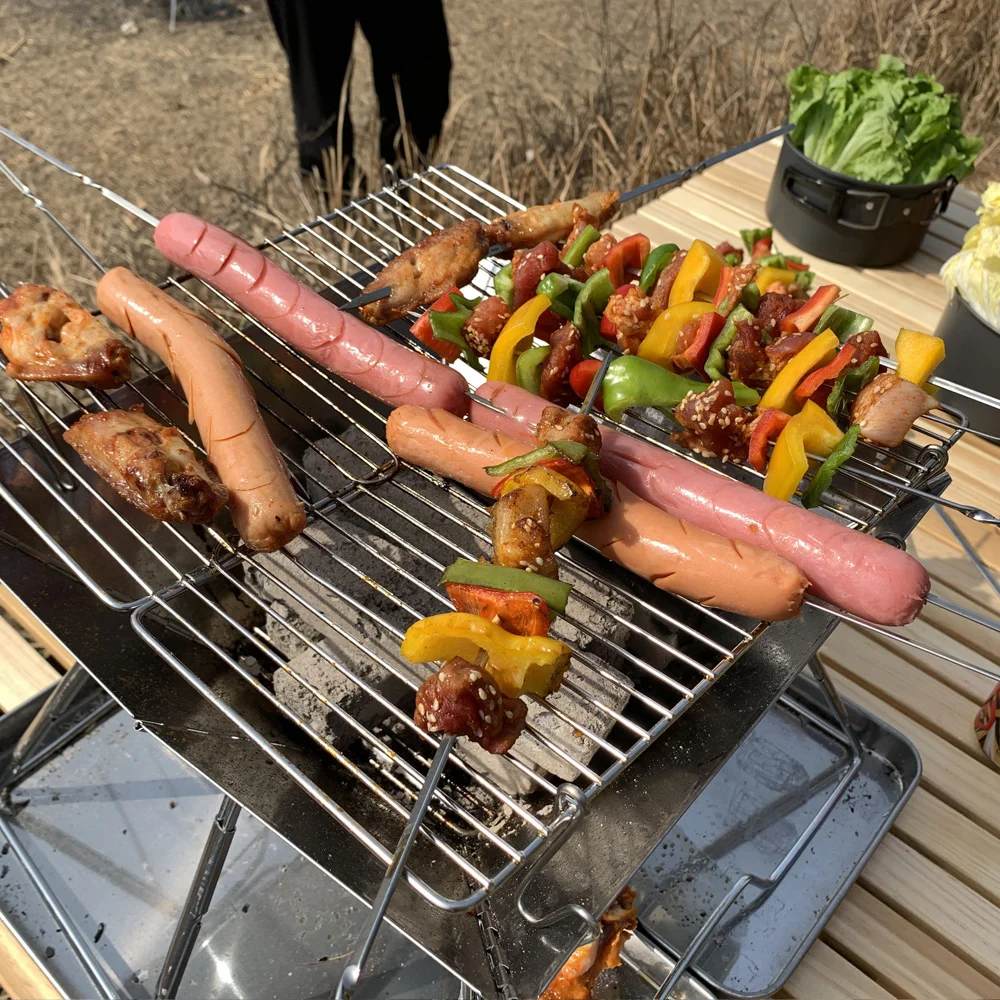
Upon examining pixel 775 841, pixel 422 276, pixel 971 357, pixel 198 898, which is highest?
pixel 422 276

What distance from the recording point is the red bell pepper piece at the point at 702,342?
10.1 feet

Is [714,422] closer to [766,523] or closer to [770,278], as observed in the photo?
[766,523]

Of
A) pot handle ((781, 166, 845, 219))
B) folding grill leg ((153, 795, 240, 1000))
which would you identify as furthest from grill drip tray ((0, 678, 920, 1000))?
pot handle ((781, 166, 845, 219))

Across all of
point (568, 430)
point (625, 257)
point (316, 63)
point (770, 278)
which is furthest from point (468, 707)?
point (316, 63)

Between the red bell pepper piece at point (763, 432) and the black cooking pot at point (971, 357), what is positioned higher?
the red bell pepper piece at point (763, 432)

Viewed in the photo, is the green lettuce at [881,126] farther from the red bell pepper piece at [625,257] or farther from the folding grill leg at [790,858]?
the folding grill leg at [790,858]

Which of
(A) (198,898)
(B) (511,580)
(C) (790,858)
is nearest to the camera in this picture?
(B) (511,580)

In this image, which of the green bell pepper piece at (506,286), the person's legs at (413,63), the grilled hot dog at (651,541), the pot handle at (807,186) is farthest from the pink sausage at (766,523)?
the person's legs at (413,63)

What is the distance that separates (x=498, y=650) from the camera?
200 cm

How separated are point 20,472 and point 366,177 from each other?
4.72 m

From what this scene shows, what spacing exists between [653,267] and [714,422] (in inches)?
34.9

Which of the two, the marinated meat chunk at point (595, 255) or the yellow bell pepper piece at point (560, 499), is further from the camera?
the marinated meat chunk at point (595, 255)

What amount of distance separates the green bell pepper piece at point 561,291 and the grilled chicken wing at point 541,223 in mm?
334

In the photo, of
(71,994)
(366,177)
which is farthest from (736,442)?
(366,177)
